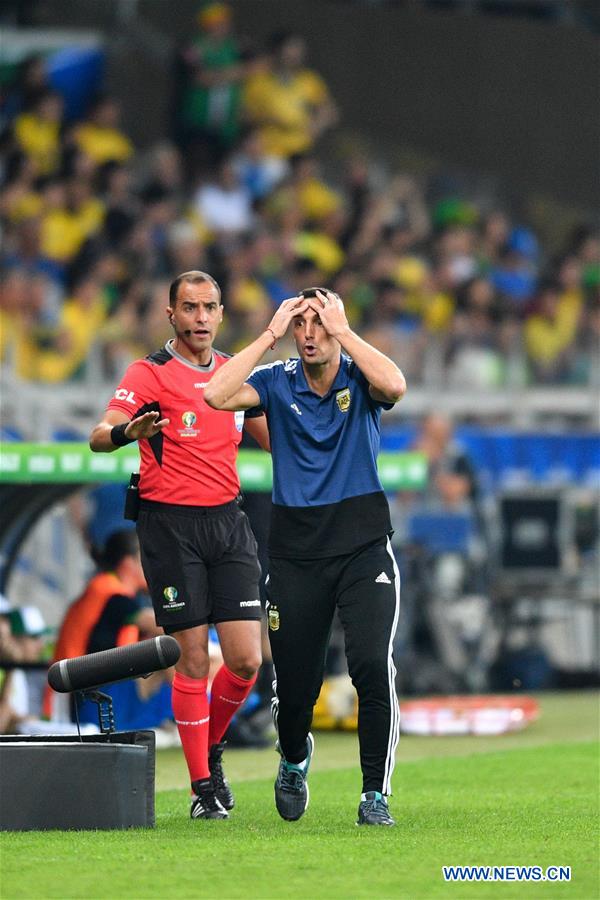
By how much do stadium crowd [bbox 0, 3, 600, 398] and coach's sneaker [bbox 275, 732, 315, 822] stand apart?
753cm

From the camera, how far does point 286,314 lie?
696 centimetres

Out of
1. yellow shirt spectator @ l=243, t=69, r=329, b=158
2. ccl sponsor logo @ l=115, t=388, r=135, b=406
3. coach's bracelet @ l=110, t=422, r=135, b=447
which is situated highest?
yellow shirt spectator @ l=243, t=69, r=329, b=158

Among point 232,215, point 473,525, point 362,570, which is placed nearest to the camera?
point 362,570

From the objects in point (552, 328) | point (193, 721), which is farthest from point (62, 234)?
point (193, 721)

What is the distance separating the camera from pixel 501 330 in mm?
17953

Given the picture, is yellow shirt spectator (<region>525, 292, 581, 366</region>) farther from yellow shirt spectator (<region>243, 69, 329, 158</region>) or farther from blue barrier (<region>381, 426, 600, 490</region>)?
yellow shirt spectator (<region>243, 69, 329, 158</region>)

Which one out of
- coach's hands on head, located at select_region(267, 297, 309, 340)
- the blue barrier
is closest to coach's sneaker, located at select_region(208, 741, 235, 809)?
coach's hands on head, located at select_region(267, 297, 309, 340)

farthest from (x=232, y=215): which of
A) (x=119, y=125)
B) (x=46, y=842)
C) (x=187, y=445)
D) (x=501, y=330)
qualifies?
(x=46, y=842)

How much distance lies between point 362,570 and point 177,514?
0.90 meters

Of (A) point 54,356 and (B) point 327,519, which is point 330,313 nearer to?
(B) point 327,519

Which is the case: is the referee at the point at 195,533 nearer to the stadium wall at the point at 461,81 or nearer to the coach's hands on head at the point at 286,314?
the coach's hands on head at the point at 286,314

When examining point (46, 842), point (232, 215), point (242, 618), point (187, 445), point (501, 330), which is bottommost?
point (46, 842)

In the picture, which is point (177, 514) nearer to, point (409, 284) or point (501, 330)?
point (501, 330)

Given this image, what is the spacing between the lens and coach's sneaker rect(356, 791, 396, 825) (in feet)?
22.8
